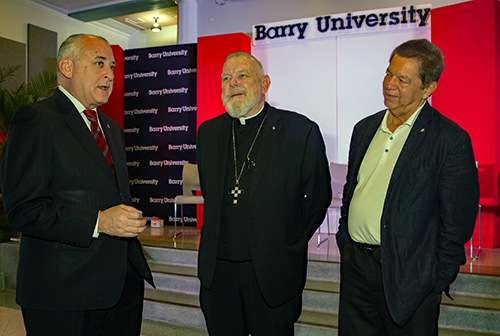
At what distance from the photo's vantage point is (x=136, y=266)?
5.67 ft

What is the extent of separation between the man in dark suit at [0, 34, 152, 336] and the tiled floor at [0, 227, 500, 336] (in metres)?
2.64

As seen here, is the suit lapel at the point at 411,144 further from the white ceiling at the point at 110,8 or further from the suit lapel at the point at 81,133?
the white ceiling at the point at 110,8

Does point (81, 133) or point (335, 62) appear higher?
point (335, 62)

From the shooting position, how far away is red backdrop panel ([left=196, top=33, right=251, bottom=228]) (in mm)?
6473

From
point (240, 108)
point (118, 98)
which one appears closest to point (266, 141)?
point (240, 108)

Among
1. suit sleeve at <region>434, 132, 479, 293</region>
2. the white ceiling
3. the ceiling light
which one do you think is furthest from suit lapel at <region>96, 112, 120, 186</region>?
the ceiling light

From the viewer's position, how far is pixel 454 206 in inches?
64.5

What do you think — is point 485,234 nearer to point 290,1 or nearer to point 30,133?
point 290,1

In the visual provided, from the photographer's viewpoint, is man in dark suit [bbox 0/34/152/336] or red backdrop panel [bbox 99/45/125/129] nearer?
man in dark suit [bbox 0/34/152/336]

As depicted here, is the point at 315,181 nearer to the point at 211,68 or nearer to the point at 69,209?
the point at 69,209

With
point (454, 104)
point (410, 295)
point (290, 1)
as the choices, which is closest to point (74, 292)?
point (410, 295)

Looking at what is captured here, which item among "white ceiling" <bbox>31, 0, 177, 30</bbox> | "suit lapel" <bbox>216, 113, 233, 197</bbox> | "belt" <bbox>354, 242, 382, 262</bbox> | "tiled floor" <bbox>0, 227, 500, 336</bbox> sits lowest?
"tiled floor" <bbox>0, 227, 500, 336</bbox>

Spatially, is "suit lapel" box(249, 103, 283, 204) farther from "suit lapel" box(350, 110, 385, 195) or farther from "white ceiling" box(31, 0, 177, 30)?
"white ceiling" box(31, 0, 177, 30)

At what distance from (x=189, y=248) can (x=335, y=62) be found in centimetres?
352
